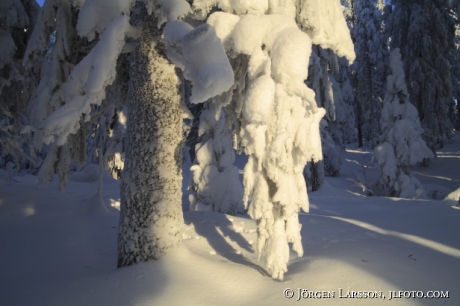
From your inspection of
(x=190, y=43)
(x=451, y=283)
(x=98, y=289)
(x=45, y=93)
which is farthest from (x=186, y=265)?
(x=45, y=93)

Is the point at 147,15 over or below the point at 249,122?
over

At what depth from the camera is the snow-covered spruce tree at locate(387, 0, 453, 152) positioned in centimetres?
1975

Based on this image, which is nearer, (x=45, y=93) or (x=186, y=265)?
(x=186, y=265)

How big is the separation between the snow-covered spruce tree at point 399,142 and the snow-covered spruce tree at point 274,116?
38.8ft

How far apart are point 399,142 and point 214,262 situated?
12689 mm

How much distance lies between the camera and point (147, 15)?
4.03 m

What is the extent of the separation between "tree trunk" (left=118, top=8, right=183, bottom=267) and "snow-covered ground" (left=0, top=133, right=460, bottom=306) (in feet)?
→ 0.99

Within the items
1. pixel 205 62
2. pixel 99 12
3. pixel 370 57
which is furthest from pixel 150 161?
pixel 370 57

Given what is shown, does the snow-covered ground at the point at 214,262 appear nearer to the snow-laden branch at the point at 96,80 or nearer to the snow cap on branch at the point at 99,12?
the snow-laden branch at the point at 96,80

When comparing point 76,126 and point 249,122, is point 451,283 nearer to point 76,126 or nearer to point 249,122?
point 249,122

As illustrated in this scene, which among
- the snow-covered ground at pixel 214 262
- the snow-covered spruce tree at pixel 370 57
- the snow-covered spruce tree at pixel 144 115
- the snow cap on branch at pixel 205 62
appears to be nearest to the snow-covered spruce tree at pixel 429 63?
the snow-covered spruce tree at pixel 370 57

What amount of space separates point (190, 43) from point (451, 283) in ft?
13.1

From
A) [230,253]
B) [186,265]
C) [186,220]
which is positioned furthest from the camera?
[186,220]

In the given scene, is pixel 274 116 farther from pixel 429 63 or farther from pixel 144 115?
pixel 429 63
